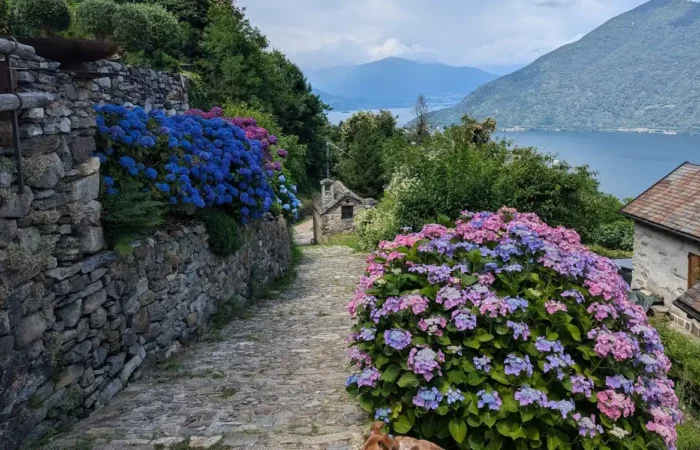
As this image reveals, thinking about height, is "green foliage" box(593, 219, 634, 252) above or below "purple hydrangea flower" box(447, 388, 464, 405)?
below

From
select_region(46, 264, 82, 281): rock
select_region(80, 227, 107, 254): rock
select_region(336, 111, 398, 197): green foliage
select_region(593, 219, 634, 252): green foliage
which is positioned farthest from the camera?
select_region(336, 111, 398, 197): green foliage

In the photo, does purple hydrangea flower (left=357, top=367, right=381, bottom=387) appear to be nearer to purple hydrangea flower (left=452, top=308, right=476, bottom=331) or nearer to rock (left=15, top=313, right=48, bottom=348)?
purple hydrangea flower (left=452, top=308, right=476, bottom=331)

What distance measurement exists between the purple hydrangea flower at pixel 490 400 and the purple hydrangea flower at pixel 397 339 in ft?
1.71

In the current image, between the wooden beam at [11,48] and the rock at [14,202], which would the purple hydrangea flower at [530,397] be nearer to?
the rock at [14,202]

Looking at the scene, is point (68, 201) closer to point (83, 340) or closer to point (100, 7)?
point (83, 340)

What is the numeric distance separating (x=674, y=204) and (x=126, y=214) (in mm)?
14132

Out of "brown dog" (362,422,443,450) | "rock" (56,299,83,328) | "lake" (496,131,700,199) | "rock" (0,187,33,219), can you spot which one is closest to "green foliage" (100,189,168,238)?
"rock" (56,299,83,328)

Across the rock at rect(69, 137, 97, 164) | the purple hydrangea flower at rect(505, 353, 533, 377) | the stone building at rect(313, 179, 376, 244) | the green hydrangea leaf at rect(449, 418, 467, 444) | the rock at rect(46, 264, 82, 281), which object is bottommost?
the stone building at rect(313, 179, 376, 244)

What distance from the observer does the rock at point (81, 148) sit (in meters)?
4.49

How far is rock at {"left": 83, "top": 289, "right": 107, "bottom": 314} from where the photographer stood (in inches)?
176

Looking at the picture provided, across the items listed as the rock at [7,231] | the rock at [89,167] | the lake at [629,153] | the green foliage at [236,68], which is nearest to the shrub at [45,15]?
the green foliage at [236,68]

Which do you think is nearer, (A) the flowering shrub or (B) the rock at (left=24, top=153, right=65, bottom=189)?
(A) the flowering shrub

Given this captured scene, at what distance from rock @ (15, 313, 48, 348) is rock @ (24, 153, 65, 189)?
988 mm

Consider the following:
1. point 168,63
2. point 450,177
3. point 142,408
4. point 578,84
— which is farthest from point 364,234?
point 578,84
